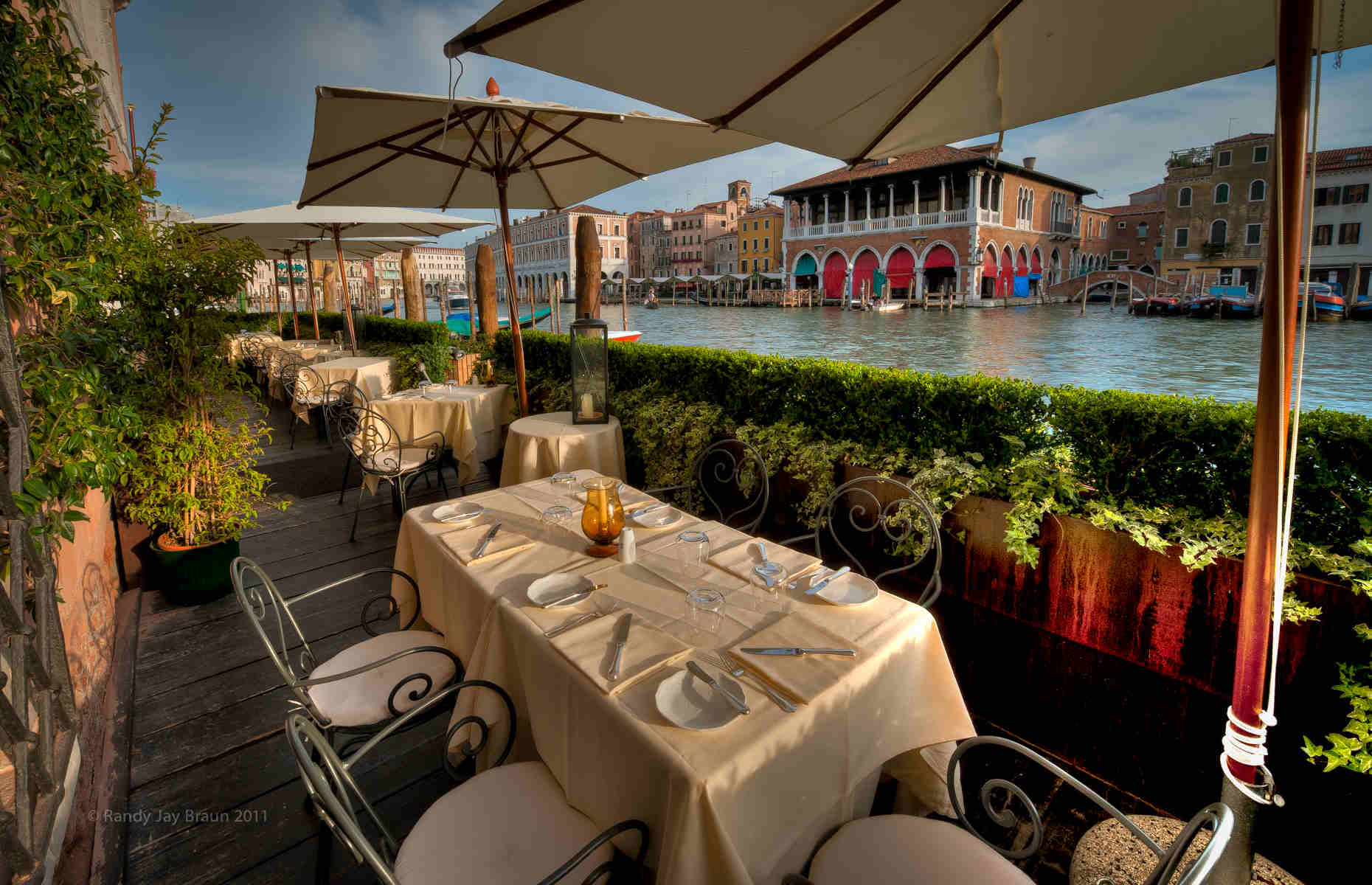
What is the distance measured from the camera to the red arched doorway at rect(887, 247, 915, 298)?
36.0m

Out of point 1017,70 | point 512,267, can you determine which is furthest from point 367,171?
point 1017,70

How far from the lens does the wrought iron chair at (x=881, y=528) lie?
225 centimetres

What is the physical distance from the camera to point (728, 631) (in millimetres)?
1474

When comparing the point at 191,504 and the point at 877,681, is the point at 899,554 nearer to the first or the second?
the point at 877,681

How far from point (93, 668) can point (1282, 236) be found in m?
3.55

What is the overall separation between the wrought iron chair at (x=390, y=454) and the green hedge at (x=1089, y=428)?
2096mm

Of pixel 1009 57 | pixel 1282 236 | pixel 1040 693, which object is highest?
pixel 1009 57

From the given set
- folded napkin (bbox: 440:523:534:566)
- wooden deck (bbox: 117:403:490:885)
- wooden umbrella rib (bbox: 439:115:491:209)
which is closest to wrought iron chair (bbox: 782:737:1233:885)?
folded napkin (bbox: 440:523:534:566)

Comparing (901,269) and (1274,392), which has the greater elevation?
(901,269)

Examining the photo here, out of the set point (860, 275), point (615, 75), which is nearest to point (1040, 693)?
point (615, 75)

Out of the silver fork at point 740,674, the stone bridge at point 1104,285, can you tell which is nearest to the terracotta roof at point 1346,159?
the stone bridge at point 1104,285

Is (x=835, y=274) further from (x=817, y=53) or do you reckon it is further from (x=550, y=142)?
(x=817, y=53)

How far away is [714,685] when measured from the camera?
4.01 ft

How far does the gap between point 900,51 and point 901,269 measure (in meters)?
37.9
